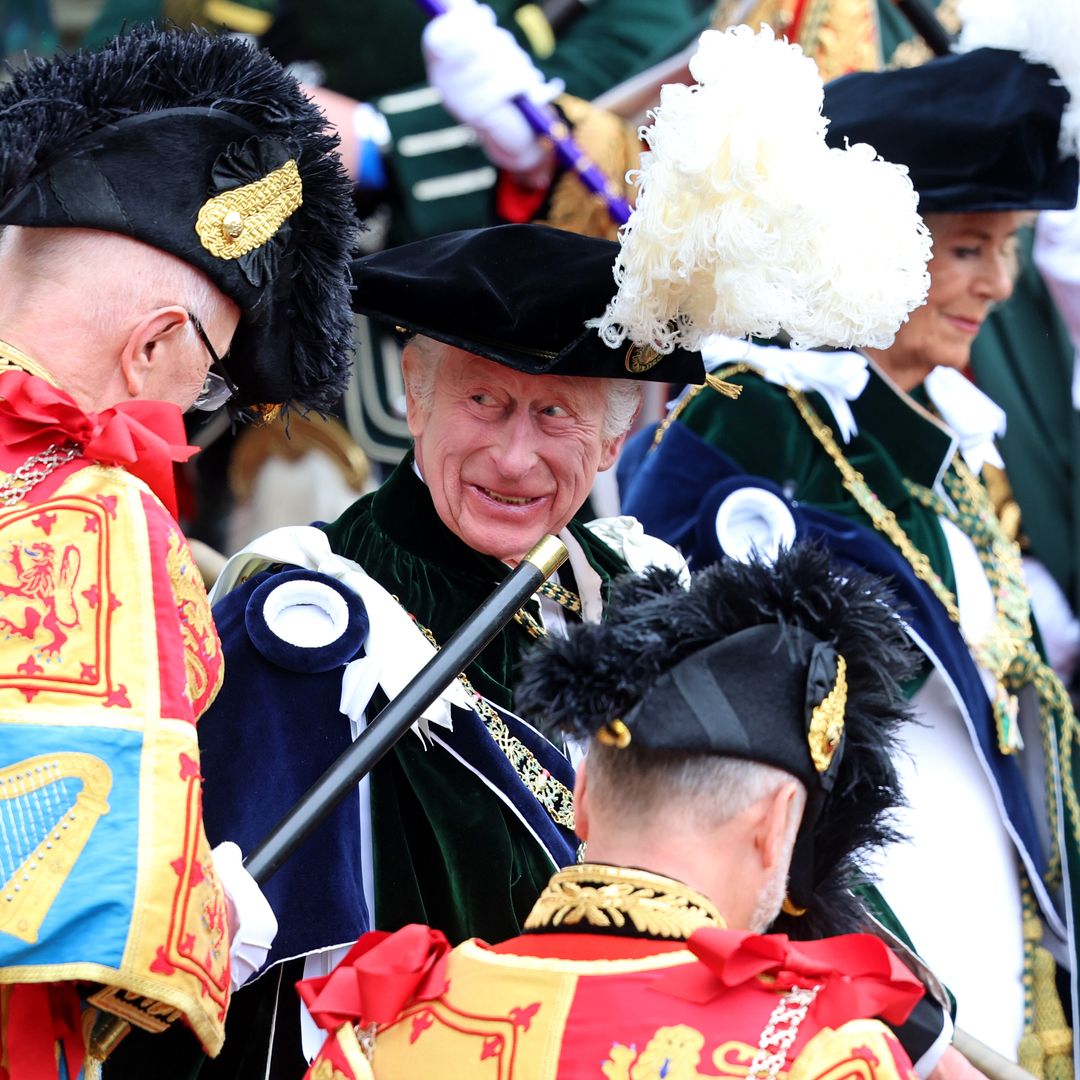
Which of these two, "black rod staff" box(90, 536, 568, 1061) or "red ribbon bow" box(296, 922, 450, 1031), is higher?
"black rod staff" box(90, 536, 568, 1061)

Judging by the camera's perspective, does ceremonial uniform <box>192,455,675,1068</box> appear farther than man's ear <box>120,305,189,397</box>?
Yes

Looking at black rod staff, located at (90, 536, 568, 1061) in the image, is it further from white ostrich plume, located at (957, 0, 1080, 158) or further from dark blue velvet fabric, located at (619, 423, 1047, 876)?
white ostrich plume, located at (957, 0, 1080, 158)

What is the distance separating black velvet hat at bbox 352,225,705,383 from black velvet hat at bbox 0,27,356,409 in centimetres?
30

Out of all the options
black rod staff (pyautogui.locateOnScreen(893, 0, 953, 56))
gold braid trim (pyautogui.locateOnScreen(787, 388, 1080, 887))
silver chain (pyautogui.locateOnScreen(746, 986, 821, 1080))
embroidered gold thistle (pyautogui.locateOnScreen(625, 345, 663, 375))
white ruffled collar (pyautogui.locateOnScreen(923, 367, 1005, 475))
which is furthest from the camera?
black rod staff (pyautogui.locateOnScreen(893, 0, 953, 56))

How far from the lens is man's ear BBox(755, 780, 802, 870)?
2.40 meters

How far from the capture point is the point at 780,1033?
2.24 m

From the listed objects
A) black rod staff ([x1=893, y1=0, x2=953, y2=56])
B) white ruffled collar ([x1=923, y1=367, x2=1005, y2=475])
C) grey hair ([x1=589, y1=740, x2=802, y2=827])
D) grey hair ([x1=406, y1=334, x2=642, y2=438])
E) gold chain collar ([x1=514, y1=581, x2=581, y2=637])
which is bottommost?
grey hair ([x1=589, y1=740, x2=802, y2=827])

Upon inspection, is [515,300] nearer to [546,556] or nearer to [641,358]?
[641,358]

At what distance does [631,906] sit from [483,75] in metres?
3.56

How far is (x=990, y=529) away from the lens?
187 inches

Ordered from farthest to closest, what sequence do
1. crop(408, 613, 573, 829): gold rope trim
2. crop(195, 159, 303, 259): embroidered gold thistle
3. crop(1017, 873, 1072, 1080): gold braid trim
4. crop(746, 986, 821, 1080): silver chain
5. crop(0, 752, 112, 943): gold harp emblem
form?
crop(1017, 873, 1072, 1080): gold braid trim → crop(408, 613, 573, 829): gold rope trim → crop(195, 159, 303, 259): embroidered gold thistle → crop(0, 752, 112, 943): gold harp emblem → crop(746, 986, 821, 1080): silver chain

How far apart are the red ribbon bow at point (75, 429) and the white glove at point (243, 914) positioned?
1.60 ft

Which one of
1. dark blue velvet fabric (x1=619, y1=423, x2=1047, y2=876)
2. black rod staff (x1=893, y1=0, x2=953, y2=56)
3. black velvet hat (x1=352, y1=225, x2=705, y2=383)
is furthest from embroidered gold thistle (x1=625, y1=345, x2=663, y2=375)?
black rod staff (x1=893, y1=0, x2=953, y2=56)

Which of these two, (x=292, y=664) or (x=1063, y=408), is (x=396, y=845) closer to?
(x=292, y=664)
